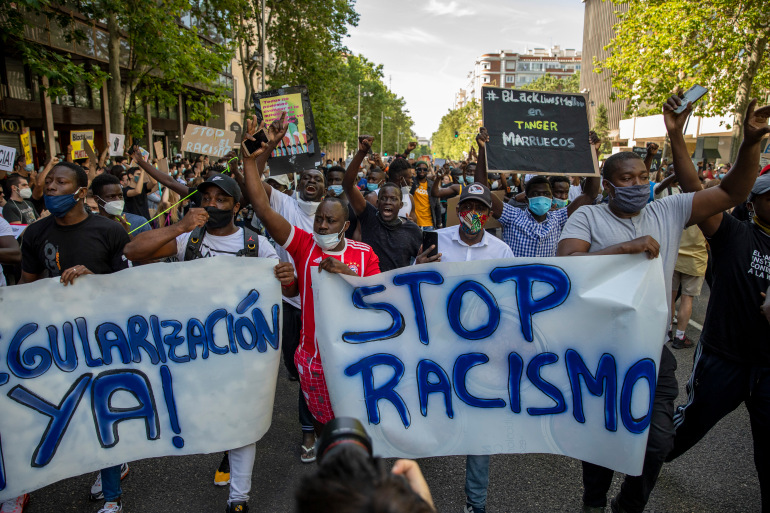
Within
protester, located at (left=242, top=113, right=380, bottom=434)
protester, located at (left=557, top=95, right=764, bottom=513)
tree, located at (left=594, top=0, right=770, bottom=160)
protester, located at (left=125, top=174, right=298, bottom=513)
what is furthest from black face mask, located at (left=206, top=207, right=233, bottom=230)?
tree, located at (left=594, top=0, right=770, bottom=160)

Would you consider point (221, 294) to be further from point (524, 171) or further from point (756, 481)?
point (756, 481)

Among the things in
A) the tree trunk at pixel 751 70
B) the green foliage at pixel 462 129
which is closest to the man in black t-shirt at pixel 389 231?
the tree trunk at pixel 751 70

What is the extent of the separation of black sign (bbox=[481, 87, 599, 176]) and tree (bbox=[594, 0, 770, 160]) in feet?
47.4

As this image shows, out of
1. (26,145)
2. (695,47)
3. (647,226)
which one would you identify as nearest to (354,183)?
(647,226)

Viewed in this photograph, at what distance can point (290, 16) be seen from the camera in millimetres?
25531

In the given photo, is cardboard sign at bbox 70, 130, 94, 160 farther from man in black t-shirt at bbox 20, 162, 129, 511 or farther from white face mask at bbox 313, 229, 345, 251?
white face mask at bbox 313, 229, 345, 251

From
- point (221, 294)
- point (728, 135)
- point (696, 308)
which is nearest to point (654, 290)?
point (221, 294)

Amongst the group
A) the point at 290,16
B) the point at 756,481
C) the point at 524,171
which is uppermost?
the point at 290,16

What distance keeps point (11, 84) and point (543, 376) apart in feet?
60.3

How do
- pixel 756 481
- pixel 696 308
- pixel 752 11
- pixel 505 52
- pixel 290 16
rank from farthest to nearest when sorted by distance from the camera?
pixel 505 52 < pixel 290 16 < pixel 752 11 < pixel 696 308 < pixel 756 481

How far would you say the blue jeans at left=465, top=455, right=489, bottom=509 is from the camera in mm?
2984

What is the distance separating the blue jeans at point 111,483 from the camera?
305 centimetres

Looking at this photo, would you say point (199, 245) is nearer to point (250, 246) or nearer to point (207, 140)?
point (250, 246)

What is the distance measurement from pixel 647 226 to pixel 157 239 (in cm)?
264
